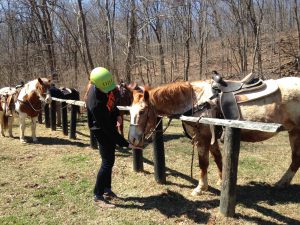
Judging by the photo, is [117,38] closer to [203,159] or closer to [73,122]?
[73,122]

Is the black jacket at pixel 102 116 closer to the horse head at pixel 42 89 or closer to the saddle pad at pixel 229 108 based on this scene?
the saddle pad at pixel 229 108

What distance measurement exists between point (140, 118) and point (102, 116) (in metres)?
0.47

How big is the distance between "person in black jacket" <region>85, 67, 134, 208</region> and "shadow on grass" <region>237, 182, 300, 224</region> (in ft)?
5.44

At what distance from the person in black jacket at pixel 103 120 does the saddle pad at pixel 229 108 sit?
1.26 metres

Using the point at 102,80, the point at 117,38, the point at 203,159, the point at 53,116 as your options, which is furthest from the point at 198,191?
the point at 117,38

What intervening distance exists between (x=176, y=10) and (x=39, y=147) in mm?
13292

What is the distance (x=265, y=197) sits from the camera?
4.74m

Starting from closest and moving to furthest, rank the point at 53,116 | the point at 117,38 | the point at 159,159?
the point at 159,159, the point at 53,116, the point at 117,38

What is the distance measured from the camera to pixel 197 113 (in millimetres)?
4668

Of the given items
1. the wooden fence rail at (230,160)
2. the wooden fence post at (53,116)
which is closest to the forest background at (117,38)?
the wooden fence post at (53,116)

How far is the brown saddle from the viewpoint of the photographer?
4.53 m

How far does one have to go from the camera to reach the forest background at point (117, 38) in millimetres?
15953

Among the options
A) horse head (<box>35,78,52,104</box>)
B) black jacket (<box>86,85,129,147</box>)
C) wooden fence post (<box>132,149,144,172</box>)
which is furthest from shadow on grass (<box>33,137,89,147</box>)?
black jacket (<box>86,85,129,147</box>)

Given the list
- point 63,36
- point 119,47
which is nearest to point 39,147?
point 119,47
